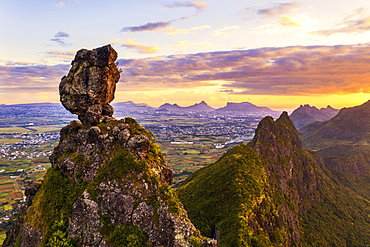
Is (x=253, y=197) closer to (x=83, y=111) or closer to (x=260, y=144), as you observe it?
(x=83, y=111)

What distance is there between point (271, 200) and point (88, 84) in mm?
72274

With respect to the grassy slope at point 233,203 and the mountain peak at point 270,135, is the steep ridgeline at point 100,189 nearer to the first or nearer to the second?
the grassy slope at point 233,203

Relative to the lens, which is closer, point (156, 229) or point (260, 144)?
point (156, 229)

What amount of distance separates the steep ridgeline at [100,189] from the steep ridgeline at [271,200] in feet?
93.3

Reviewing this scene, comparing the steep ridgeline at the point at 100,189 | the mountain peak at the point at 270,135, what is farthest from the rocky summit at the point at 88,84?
the mountain peak at the point at 270,135

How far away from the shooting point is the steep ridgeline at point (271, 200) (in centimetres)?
6125

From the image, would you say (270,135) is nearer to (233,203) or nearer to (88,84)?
(233,203)

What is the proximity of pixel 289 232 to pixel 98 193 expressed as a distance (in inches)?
3221

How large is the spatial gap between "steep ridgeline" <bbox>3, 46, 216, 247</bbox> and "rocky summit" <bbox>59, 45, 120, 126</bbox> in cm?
16

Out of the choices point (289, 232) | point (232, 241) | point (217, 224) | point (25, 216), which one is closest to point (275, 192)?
point (289, 232)

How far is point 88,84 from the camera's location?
39.0 meters

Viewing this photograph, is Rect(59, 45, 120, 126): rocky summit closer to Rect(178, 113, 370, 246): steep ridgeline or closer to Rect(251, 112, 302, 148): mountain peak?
Rect(178, 113, 370, 246): steep ridgeline

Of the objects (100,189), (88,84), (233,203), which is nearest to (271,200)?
(233,203)

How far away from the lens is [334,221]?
14625 cm
